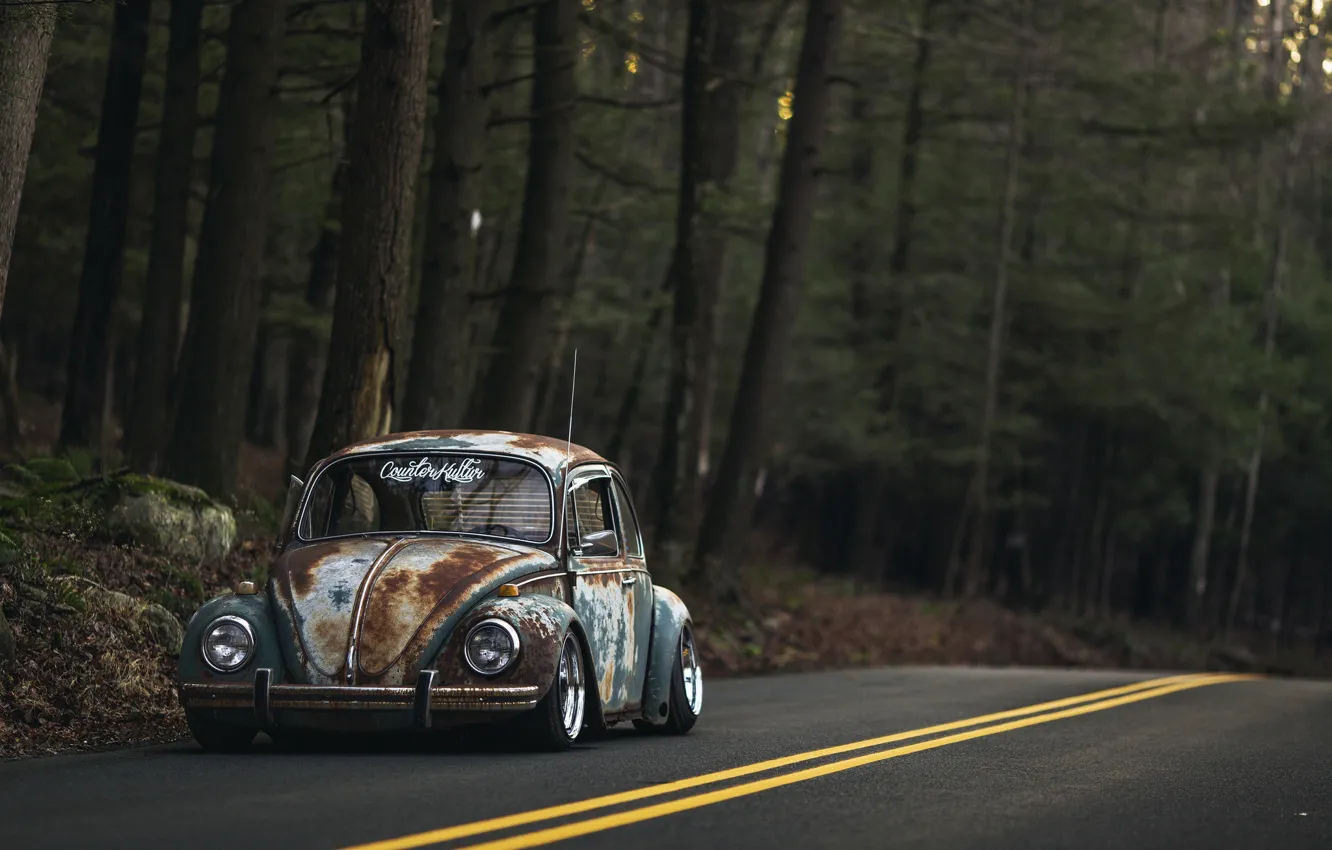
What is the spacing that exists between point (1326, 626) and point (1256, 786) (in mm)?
60148

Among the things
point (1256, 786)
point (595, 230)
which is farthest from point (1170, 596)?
point (1256, 786)

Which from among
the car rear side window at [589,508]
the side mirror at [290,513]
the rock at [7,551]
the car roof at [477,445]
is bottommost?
the rock at [7,551]

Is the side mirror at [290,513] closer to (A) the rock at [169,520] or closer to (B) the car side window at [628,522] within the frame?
(B) the car side window at [628,522]

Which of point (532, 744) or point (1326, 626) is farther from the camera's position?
point (1326, 626)

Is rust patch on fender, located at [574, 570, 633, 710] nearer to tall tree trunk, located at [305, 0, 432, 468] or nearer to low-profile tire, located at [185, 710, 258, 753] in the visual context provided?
low-profile tire, located at [185, 710, 258, 753]

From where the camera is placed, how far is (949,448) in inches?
1658

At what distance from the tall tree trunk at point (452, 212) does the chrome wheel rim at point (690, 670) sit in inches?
323

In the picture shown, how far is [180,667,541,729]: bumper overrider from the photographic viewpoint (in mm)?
9766

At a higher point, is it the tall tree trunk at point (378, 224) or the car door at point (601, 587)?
the tall tree trunk at point (378, 224)

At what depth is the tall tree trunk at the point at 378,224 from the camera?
16.0 metres

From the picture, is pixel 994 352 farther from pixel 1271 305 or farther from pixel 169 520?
pixel 169 520

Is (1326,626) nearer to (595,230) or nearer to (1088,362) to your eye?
(1088,362)

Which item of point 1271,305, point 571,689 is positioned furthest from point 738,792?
point 1271,305

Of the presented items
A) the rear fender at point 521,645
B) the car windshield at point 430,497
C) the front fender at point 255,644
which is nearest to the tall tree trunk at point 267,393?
the car windshield at point 430,497
